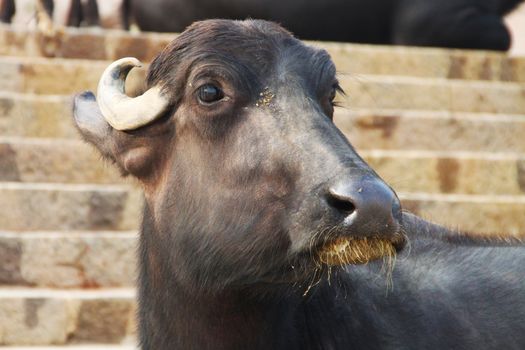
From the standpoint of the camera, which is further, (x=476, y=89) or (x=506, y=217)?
(x=476, y=89)

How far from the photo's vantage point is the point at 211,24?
496cm

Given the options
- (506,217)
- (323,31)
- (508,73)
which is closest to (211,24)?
(506,217)

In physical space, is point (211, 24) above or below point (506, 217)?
above

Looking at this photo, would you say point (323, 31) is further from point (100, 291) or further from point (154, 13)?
point (100, 291)

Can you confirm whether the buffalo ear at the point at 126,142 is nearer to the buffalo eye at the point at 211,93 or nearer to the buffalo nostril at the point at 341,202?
the buffalo eye at the point at 211,93

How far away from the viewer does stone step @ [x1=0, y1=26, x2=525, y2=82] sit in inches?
454

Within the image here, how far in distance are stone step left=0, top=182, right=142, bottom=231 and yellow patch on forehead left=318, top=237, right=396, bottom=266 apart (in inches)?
193

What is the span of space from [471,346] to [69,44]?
7466 millimetres

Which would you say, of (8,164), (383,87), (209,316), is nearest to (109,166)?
(8,164)

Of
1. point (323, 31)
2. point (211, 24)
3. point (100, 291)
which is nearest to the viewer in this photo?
point (211, 24)

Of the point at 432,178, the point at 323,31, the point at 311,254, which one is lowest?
the point at 323,31

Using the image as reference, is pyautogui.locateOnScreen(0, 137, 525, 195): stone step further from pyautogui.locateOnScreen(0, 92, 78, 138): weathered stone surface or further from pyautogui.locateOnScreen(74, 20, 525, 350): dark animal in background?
pyautogui.locateOnScreen(74, 20, 525, 350): dark animal in background

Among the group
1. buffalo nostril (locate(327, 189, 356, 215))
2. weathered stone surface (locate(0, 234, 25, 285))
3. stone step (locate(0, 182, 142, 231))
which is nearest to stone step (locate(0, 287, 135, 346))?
weathered stone surface (locate(0, 234, 25, 285))

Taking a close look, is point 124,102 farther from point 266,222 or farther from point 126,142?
point 266,222
